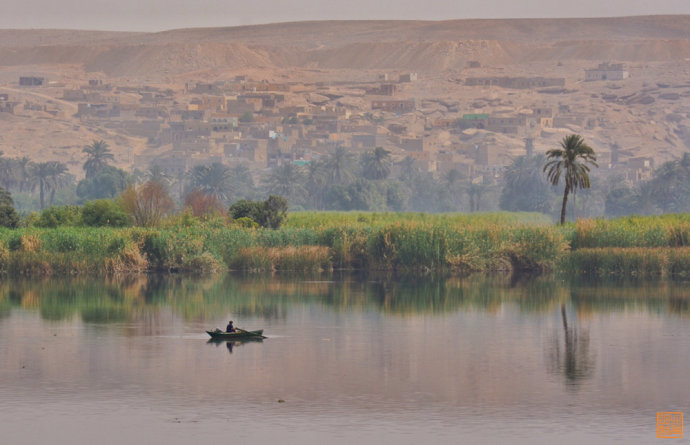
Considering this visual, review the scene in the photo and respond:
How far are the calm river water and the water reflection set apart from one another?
0.14 m

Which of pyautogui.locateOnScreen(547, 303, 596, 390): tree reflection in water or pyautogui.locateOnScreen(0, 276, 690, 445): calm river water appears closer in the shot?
pyautogui.locateOnScreen(0, 276, 690, 445): calm river water

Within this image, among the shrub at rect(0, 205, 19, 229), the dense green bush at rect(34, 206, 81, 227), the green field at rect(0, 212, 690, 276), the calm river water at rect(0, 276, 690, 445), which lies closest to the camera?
the calm river water at rect(0, 276, 690, 445)

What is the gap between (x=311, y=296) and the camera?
4250 cm

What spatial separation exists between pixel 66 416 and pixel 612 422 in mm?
9230

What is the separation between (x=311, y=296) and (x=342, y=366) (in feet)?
53.0

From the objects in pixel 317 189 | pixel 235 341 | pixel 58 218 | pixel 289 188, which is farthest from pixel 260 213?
pixel 317 189

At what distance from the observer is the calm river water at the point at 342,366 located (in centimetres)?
2000

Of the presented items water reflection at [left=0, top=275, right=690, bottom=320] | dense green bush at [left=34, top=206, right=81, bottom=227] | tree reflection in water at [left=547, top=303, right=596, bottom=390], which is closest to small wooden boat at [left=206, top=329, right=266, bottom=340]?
water reflection at [left=0, top=275, right=690, bottom=320]

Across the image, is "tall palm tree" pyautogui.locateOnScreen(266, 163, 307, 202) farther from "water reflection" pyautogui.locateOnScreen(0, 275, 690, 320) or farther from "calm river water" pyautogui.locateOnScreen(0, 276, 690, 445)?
"calm river water" pyautogui.locateOnScreen(0, 276, 690, 445)

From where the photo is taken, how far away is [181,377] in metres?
24.8

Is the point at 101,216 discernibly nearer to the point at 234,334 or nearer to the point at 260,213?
the point at 260,213

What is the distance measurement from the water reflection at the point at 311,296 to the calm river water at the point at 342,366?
144 millimetres

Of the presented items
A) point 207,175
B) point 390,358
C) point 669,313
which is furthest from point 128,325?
point 207,175

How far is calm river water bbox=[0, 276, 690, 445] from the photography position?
65.6 feet
